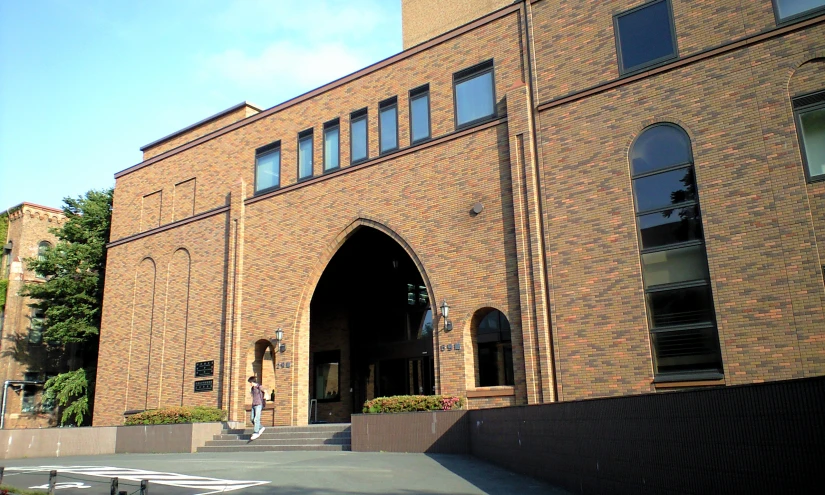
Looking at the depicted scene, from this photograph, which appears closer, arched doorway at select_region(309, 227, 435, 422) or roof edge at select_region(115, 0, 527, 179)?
roof edge at select_region(115, 0, 527, 179)

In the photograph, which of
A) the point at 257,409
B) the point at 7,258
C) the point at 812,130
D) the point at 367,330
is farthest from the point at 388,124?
the point at 7,258

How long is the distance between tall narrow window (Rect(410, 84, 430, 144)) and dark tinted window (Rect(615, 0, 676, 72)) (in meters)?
5.65

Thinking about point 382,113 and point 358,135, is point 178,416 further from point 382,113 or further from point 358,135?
point 382,113

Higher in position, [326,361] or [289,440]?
[326,361]

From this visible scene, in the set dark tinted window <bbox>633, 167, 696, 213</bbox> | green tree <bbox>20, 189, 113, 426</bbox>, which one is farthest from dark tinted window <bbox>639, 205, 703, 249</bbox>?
green tree <bbox>20, 189, 113, 426</bbox>

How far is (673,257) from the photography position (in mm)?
14688

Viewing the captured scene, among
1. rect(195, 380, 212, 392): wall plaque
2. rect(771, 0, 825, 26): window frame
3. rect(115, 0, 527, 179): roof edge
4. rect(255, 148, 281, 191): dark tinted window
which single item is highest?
rect(115, 0, 527, 179): roof edge

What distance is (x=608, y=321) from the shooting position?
590 inches

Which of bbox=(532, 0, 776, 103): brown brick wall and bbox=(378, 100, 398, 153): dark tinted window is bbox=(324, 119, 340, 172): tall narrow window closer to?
bbox=(378, 100, 398, 153): dark tinted window

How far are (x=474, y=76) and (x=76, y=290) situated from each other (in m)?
22.5

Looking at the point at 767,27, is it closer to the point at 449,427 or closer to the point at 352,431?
the point at 449,427

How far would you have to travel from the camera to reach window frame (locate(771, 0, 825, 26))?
45.0 feet

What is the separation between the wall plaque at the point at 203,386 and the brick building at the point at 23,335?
16104mm

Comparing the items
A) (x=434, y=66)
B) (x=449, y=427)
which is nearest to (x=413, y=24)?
(x=434, y=66)
